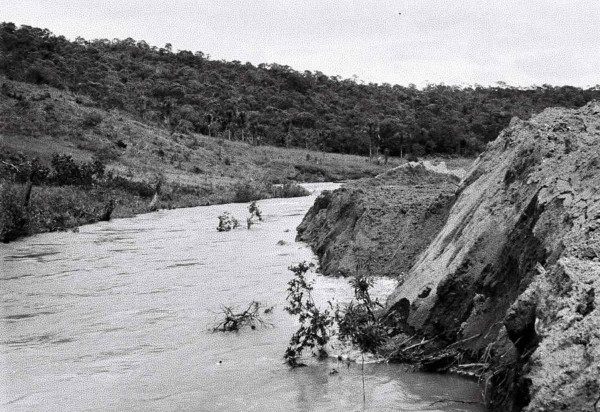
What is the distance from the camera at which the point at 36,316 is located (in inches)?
360

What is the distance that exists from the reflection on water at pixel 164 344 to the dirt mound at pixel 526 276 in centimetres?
59

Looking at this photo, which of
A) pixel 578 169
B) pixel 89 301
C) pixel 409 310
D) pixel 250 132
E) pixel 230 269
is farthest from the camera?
pixel 250 132

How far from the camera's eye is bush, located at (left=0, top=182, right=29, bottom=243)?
18.2 metres

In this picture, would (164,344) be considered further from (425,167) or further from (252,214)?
(252,214)

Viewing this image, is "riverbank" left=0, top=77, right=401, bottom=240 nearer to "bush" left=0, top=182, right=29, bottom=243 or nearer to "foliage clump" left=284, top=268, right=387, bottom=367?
"bush" left=0, top=182, right=29, bottom=243

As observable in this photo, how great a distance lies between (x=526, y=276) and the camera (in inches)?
208

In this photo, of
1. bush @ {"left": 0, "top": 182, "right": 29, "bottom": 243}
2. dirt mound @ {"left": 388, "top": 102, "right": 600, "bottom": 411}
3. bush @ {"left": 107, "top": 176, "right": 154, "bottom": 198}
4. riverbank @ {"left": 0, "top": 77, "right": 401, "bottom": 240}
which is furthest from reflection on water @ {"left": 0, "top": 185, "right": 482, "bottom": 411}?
bush @ {"left": 107, "top": 176, "right": 154, "bottom": 198}

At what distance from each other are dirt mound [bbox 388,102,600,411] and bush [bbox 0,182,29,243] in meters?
14.6

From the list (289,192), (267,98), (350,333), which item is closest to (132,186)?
(289,192)

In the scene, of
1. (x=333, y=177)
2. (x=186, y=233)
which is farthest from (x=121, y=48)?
(x=186, y=233)

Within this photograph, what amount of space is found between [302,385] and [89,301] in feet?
18.4

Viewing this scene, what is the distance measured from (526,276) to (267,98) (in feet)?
332

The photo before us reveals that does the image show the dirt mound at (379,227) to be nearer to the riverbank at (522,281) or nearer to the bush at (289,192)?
the riverbank at (522,281)

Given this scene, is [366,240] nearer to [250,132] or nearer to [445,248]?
[445,248]
